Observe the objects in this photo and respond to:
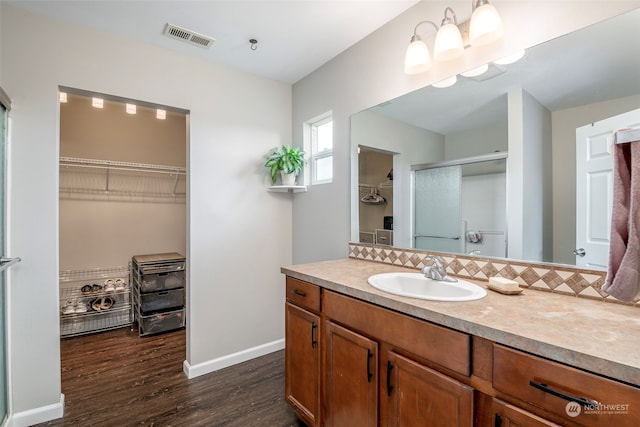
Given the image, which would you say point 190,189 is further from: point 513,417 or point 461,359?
point 513,417

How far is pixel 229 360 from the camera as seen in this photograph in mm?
2496

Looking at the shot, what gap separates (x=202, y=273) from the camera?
239 centimetres

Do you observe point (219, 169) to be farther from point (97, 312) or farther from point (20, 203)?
point (97, 312)

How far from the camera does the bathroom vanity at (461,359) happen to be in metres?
0.71

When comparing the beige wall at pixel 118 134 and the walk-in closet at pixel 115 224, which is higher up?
the beige wall at pixel 118 134

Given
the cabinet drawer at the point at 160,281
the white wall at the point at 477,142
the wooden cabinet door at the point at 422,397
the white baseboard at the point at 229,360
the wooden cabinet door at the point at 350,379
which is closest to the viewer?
the wooden cabinet door at the point at 422,397

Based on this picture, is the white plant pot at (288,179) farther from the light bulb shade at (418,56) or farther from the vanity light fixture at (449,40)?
the vanity light fixture at (449,40)

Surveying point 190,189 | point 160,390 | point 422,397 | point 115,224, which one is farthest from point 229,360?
point 115,224

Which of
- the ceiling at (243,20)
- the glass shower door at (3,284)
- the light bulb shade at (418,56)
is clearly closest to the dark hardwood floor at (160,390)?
the glass shower door at (3,284)

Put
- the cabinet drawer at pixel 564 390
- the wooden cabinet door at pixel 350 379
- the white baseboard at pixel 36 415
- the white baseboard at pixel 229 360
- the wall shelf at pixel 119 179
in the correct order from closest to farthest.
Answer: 1. the cabinet drawer at pixel 564 390
2. the wooden cabinet door at pixel 350 379
3. the white baseboard at pixel 36 415
4. the white baseboard at pixel 229 360
5. the wall shelf at pixel 119 179

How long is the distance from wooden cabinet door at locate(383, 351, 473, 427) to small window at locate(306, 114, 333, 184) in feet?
5.55

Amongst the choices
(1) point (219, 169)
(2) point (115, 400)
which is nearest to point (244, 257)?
(1) point (219, 169)

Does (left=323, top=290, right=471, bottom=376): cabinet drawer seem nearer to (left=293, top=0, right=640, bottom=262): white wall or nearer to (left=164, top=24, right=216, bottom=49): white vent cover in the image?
(left=293, top=0, right=640, bottom=262): white wall

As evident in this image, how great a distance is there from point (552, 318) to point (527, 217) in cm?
60
